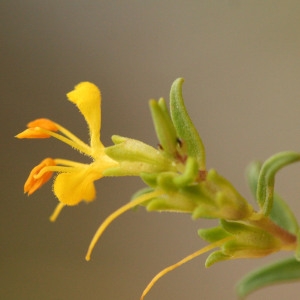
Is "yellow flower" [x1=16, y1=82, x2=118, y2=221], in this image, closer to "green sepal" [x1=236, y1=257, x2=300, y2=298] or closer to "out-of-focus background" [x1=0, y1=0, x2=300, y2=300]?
"green sepal" [x1=236, y1=257, x2=300, y2=298]

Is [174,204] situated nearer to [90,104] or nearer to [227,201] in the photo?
[227,201]

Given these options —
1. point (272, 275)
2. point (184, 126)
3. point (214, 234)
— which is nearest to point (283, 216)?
point (272, 275)

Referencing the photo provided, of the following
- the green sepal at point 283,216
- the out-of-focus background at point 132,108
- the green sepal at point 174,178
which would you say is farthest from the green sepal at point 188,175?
the out-of-focus background at point 132,108

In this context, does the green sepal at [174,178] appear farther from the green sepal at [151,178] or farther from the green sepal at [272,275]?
the green sepal at [272,275]

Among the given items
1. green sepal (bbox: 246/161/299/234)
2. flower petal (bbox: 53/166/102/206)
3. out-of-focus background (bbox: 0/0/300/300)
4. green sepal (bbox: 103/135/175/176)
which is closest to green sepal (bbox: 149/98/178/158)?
green sepal (bbox: 103/135/175/176)

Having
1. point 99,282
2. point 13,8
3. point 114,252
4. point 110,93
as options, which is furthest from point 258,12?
point 99,282

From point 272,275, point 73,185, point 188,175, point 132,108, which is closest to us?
point 188,175
